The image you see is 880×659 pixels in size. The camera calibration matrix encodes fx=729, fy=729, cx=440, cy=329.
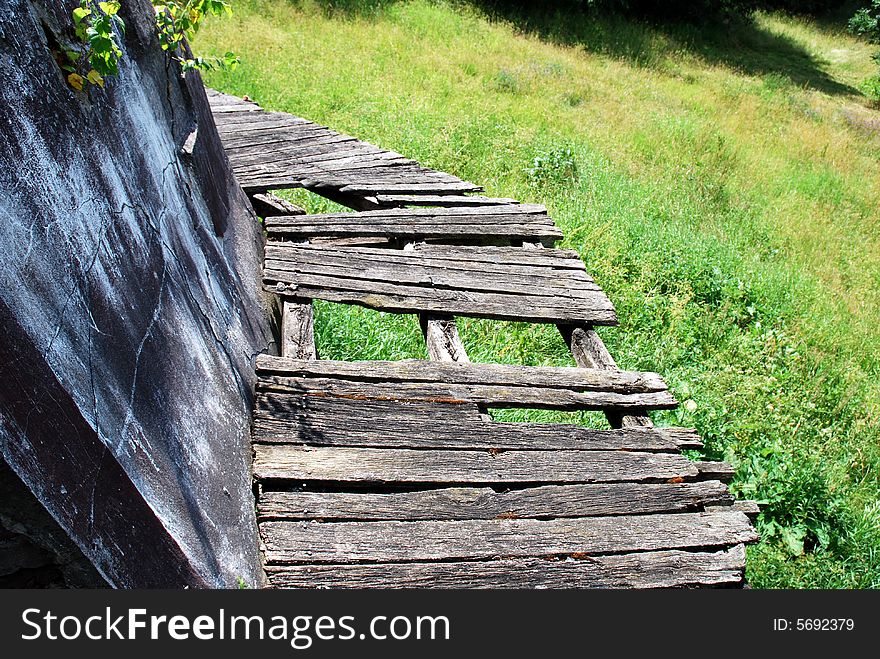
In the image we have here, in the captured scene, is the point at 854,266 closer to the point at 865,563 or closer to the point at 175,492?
the point at 865,563

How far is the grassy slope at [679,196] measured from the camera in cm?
596

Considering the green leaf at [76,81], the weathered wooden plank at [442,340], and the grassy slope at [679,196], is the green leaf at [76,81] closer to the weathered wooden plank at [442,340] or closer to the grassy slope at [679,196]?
the weathered wooden plank at [442,340]

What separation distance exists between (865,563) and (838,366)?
10.0 ft

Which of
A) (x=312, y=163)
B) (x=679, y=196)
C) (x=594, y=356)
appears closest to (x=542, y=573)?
(x=594, y=356)

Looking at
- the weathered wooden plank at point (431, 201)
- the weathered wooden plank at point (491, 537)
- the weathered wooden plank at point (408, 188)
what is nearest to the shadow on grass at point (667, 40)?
the weathered wooden plank at point (408, 188)

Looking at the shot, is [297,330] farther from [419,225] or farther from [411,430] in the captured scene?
[419,225]

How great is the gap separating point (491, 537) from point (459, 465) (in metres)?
0.43

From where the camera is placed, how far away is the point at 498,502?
3.34m

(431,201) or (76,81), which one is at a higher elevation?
(76,81)

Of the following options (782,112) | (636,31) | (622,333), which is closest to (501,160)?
(622,333)

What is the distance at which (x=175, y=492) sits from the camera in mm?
2463

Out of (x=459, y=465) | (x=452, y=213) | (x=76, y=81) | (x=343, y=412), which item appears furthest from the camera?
(x=452, y=213)

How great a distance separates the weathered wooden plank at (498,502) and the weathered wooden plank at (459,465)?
0.06 meters

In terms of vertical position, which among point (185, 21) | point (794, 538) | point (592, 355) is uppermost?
point (185, 21)
